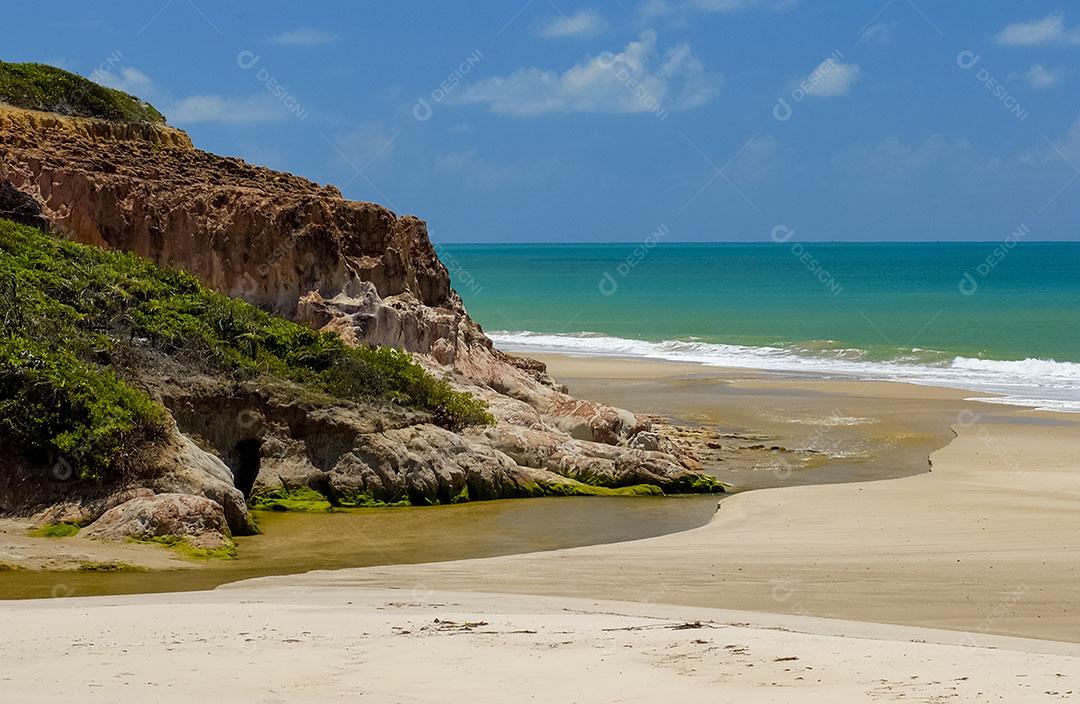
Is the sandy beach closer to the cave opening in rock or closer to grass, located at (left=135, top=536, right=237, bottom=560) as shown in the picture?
grass, located at (left=135, top=536, right=237, bottom=560)

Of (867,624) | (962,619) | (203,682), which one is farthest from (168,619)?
(962,619)

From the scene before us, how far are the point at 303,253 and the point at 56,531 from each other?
8.35 meters

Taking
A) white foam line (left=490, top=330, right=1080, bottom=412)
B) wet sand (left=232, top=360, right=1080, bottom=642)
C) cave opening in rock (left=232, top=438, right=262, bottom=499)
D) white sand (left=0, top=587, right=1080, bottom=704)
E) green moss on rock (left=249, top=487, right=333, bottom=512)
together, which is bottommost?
white sand (left=0, top=587, right=1080, bottom=704)

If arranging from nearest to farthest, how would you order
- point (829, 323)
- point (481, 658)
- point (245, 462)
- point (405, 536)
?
point (481, 658) < point (405, 536) < point (245, 462) < point (829, 323)

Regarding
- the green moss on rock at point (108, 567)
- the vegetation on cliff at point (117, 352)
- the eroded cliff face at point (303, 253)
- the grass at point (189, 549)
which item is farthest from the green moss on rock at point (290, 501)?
the green moss on rock at point (108, 567)

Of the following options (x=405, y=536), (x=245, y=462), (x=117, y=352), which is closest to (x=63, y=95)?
(x=117, y=352)

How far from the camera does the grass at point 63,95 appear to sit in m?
24.2

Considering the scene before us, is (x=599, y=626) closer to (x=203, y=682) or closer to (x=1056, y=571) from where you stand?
(x=203, y=682)

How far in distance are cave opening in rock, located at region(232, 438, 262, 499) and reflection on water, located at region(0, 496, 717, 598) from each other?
3.43 ft

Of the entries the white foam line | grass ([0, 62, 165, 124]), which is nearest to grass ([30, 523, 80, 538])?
grass ([0, 62, 165, 124])

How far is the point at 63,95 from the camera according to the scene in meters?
24.9

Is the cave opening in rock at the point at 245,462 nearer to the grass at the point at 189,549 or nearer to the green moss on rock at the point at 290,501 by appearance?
the green moss on rock at the point at 290,501

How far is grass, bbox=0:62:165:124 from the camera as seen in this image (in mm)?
24250

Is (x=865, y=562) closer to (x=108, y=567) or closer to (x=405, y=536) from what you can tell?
(x=405, y=536)
